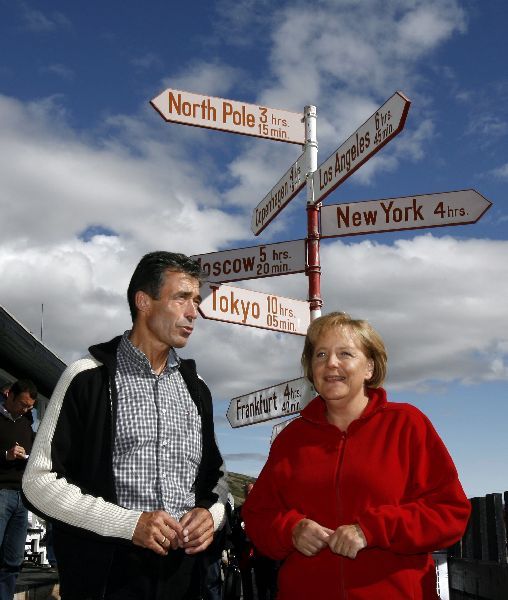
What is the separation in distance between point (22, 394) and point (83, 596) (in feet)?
13.3

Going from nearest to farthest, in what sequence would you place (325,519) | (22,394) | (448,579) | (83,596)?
(83,596) → (325,519) → (448,579) → (22,394)

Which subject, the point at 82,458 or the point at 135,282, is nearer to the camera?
the point at 82,458

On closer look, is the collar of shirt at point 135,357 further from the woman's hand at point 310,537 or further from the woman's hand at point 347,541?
the woman's hand at point 347,541

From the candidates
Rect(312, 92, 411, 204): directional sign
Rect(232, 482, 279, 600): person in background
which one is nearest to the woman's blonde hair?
Rect(312, 92, 411, 204): directional sign

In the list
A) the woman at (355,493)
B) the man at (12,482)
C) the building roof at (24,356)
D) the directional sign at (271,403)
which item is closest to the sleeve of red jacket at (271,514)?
the woman at (355,493)

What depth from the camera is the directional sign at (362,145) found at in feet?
19.2

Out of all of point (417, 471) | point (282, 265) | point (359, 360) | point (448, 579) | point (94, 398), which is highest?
point (282, 265)

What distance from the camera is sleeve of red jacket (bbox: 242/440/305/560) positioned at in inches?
106

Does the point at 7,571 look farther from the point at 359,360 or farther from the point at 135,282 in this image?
the point at 359,360

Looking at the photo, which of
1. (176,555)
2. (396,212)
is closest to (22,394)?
(396,212)

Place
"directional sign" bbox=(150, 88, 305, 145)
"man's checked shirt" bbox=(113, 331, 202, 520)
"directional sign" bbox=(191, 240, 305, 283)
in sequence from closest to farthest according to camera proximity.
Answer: "man's checked shirt" bbox=(113, 331, 202, 520) → "directional sign" bbox=(150, 88, 305, 145) → "directional sign" bbox=(191, 240, 305, 283)

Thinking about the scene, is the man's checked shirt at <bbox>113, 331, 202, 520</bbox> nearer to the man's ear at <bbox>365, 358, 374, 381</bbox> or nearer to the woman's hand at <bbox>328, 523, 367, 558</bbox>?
the woman's hand at <bbox>328, 523, 367, 558</bbox>

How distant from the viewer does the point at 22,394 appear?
6.34 m

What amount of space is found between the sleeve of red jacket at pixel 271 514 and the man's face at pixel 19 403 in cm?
388
